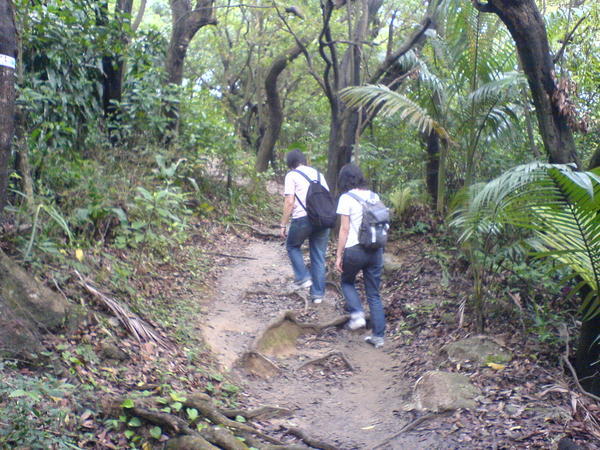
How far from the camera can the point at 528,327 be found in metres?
6.11

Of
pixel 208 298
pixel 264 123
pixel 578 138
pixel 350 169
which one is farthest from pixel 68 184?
pixel 264 123

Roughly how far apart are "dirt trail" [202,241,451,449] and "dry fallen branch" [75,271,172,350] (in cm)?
89

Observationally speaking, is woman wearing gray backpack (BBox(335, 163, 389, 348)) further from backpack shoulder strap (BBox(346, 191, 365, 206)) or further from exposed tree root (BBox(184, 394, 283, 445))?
exposed tree root (BBox(184, 394, 283, 445))

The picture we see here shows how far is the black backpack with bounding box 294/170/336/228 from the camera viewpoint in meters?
7.96

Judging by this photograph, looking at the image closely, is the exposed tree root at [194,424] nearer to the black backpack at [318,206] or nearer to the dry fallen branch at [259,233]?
the black backpack at [318,206]

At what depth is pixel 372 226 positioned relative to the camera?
22.2ft

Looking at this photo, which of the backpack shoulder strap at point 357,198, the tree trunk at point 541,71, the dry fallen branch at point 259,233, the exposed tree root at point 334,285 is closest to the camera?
the tree trunk at point 541,71

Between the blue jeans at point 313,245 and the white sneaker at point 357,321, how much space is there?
955mm

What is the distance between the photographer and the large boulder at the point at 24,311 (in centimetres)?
454

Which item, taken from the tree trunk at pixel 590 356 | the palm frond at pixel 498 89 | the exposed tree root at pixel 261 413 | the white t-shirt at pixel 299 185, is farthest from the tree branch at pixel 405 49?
the exposed tree root at pixel 261 413

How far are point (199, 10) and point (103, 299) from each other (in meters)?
7.49

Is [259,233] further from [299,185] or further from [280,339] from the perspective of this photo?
[280,339]

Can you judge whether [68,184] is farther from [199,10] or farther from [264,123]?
[264,123]

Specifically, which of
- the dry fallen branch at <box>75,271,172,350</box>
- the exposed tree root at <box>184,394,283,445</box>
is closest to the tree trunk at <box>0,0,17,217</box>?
the dry fallen branch at <box>75,271,172,350</box>
